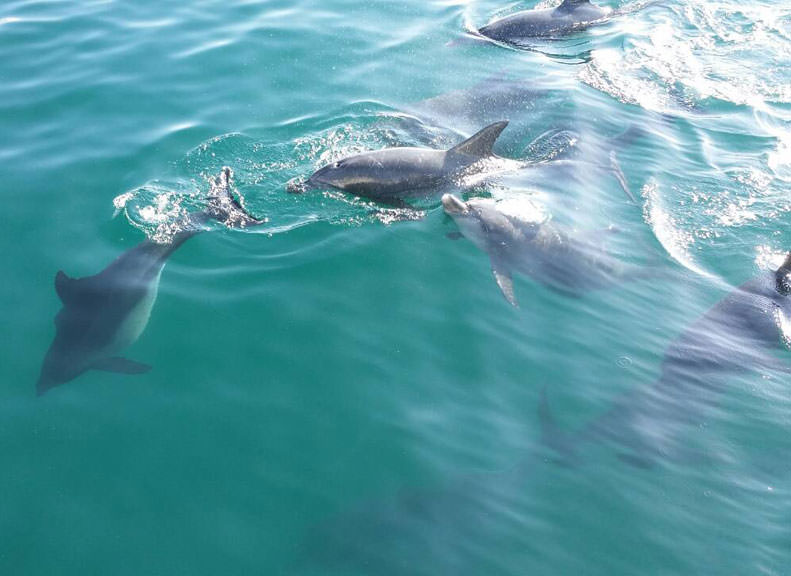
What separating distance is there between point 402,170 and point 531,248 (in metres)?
2.45

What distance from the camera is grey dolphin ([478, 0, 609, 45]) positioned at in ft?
57.0

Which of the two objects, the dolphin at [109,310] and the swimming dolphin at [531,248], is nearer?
the dolphin at [109,310]

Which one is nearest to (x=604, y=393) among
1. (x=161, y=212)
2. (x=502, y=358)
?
(x=502, y=358)

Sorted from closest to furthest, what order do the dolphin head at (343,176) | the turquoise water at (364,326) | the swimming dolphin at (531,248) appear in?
the turquoise water at (364,326) < the swimming dolphin at (531,248) < the dolphin head at (343,176)

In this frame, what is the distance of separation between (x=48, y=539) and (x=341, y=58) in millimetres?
12129

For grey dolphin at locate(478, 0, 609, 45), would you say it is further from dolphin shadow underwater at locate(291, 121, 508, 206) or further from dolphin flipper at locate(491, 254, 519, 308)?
dolphin flipper at locate(491, 254, 519, 308)

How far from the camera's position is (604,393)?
7738mm

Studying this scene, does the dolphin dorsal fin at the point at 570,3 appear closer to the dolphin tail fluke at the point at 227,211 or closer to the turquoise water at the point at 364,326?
the turquoise water at the point at 364,326

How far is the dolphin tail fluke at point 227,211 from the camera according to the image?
9.76 metres

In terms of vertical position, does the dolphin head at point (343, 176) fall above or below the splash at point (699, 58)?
below

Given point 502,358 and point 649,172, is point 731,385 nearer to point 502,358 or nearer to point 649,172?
point 502,358

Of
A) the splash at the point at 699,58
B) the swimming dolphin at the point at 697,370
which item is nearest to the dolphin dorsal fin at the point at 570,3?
the splash at the point at 699,58

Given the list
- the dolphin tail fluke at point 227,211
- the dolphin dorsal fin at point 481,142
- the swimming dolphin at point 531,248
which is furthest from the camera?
the dolphin dorsal fin at point 481,142

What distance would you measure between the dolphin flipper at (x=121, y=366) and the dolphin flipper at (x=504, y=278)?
4.76m
